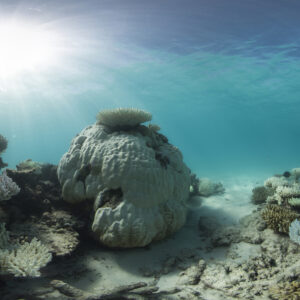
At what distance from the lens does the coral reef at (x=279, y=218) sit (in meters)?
4.86

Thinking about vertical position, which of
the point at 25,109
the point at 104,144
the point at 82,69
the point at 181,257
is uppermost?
the point at 25,109

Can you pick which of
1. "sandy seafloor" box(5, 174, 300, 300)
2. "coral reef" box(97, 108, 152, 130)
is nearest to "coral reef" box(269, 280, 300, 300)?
"sandy seafloor" box(5, 174, 300, 300)

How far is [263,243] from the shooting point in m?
4.80

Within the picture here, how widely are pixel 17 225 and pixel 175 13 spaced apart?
1343 cm

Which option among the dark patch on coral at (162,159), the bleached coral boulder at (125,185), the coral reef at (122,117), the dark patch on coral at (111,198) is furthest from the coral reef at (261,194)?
the dark patch on coral at (111,198)

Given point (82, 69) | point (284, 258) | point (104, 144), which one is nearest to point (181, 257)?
point (284, 258)

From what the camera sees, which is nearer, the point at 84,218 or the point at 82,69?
the point at 84,218

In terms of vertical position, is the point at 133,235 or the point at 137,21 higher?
the point at 137,21

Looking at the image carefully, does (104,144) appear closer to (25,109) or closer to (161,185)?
(161,185)

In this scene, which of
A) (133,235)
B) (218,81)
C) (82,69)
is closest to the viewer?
(133,235)

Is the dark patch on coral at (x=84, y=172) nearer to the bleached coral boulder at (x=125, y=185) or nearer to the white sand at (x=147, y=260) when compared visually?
the bleached coral boulder at (x=125, y=185)

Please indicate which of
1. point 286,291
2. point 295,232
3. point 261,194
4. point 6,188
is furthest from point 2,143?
point 261,194

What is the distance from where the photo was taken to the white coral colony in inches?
182

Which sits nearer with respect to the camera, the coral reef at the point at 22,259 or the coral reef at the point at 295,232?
the coral reef at the point at 22,259
